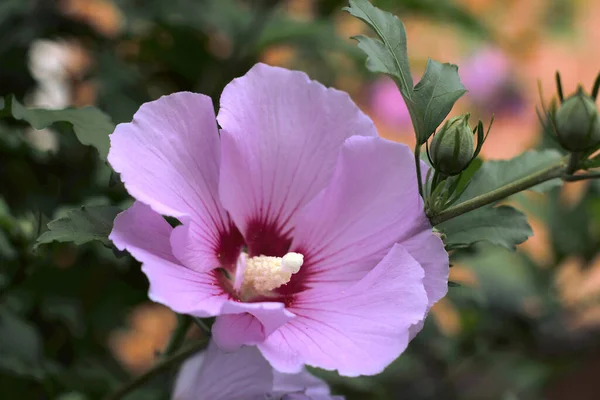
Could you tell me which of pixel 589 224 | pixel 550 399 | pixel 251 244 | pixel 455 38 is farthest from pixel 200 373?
pixel 455 38

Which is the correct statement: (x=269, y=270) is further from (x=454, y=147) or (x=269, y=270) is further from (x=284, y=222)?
(x=454, y=147)

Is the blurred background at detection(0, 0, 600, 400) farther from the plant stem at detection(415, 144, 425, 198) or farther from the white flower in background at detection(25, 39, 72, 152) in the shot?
the plant stem at detection(415, 144, 425, 198)

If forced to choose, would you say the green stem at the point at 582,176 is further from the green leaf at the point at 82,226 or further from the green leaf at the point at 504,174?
the green leaf at the point at 82,226

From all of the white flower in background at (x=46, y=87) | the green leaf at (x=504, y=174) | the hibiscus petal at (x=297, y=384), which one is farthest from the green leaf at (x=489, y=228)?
the white flower in background at (x=46, y=87)

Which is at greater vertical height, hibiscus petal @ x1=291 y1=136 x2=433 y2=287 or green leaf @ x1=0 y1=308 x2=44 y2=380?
hibiscus petal @ x1=291 y1=136 x2=433 y2=287

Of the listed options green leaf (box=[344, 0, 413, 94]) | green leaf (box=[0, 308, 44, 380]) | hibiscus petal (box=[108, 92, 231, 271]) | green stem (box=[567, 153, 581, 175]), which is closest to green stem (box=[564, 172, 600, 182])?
green stem (box=[567, 153, 581, 175])

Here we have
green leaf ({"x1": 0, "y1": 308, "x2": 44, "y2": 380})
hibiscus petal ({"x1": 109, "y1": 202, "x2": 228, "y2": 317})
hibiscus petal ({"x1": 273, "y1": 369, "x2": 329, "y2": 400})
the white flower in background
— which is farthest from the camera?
the white flower in background

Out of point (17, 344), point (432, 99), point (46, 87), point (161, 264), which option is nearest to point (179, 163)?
point (161, 264)
